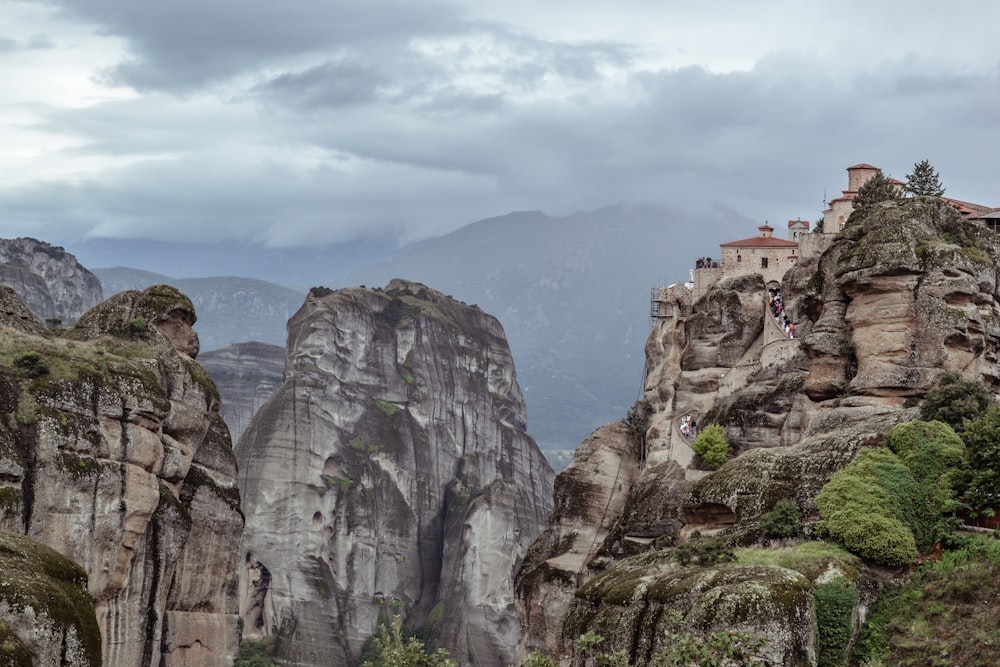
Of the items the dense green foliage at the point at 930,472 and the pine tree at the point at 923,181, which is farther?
the pine tree at the point at 923,181

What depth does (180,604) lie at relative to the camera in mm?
92188

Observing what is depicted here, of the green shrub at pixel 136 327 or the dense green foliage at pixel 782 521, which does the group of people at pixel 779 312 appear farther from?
the green shrub at pixel 136 327

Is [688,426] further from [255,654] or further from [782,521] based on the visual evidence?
[255,654]

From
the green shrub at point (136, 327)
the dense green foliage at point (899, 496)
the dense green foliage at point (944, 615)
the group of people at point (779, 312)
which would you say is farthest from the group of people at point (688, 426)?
the dense green foliage at point (944, 615)

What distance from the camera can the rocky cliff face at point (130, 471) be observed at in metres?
82.2

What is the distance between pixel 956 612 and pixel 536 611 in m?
46.0

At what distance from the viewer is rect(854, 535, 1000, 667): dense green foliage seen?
2082 inches

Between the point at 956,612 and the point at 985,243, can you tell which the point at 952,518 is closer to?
the point at 956,612

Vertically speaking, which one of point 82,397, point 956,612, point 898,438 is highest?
point 82,397

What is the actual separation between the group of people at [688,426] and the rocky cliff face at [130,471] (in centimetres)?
2364

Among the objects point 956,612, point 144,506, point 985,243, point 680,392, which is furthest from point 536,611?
point 956,612

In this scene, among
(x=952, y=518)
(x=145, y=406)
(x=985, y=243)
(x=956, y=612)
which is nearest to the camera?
(x=956, y=612)

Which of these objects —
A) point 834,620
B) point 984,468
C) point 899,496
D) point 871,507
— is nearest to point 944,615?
point 834,620

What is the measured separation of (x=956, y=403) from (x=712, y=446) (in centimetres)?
1866
